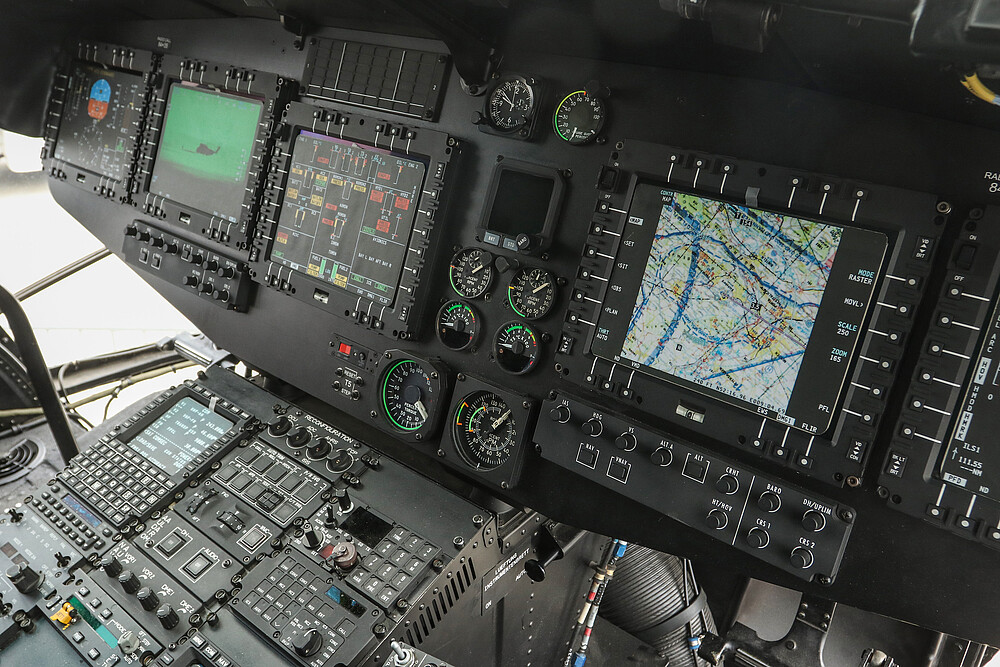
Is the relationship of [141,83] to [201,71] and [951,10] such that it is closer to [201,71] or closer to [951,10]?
[201,71]

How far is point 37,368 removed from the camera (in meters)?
3.22

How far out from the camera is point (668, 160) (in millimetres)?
2207

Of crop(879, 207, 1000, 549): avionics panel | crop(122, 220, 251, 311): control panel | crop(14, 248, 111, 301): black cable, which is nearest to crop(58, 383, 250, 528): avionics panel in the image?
crop(122, 220, 251, 311): control panel

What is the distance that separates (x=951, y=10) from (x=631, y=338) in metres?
1.39

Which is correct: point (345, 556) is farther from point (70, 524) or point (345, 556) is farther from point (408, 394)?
point (70, 524)

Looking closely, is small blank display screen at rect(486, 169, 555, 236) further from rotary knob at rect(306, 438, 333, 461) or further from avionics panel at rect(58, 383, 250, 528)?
avionics panel at rect(58, 383, 250, 528)

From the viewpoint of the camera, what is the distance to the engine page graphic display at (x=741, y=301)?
1.95 meters

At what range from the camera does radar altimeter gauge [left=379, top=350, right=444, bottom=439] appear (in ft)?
8.54

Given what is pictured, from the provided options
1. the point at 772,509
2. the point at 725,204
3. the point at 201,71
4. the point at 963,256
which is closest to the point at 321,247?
the point at 201,71

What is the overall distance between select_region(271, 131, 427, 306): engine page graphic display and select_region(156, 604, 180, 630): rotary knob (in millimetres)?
1244

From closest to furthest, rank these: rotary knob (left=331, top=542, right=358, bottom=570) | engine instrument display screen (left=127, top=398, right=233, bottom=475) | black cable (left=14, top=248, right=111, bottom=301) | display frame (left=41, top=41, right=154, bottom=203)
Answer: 1. rotary knob (left=331, top=542, right=358, bottom=570)
2. engine instrument display screen (left=127, top=398, right=233, bottom=475)
3. display frame (left=41, top=41, right=154, bottom=203)
4. black cable (left=14, top=248, right=111, bottom=301)

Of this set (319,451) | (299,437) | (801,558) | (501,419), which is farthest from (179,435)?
(801,558)

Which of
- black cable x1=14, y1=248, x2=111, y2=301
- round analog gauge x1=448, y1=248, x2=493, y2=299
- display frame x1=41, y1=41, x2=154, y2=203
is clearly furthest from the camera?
black cable x1=14, y1=248, x2=111, y2=301

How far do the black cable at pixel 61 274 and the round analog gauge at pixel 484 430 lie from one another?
2843 millimetres
